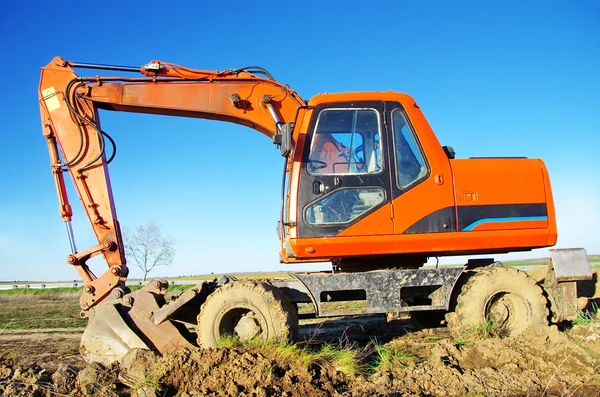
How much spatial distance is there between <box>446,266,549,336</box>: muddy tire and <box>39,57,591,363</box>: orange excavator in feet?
0.04

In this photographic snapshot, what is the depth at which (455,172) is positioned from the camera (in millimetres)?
5984

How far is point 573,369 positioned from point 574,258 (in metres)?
2.19

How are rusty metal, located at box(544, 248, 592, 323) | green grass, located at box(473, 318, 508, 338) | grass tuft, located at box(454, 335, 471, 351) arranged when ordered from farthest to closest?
1. rusty metal, located at box(544, 248, 592, 323)
2. green grass, located at box(473, 318, 508, 338)
3. grass tuft, located at box(454, 335, 471, 351)

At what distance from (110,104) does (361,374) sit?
4939mm

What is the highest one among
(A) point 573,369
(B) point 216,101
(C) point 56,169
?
(B) point 216,101

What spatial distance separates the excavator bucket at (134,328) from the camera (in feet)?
18.8

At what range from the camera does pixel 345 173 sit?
19.1ft

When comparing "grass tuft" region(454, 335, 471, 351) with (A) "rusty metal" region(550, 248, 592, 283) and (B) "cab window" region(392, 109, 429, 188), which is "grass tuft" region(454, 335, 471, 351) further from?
(B) "cab window" region(392, 109, 429, 188)

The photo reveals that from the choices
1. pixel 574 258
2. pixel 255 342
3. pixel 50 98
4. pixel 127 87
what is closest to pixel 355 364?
pixel 255 342

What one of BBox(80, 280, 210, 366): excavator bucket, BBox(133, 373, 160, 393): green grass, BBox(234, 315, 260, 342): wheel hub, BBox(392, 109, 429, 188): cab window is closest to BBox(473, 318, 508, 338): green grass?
BBox(392, 109, 429, 188): cab window

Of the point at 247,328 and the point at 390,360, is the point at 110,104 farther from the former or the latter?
the point at 390,360

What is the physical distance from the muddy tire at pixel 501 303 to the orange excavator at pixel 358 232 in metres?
0.01

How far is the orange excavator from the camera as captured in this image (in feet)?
18.7

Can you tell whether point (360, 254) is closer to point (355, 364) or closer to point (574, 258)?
point (355, 364)
